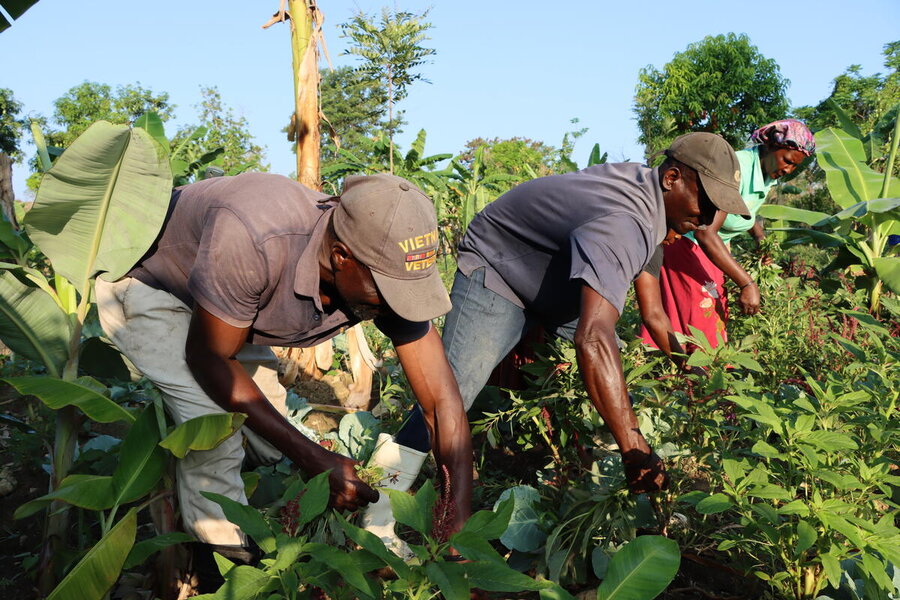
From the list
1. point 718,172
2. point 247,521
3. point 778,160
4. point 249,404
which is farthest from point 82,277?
point 778,160

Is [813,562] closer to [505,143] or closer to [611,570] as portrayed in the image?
[611,570]

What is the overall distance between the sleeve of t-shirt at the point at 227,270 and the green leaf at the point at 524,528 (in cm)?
117

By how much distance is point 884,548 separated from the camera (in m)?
1.67

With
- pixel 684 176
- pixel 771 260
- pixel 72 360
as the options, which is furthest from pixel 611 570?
pixel 771 260

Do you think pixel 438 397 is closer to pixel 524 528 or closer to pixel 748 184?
pixel 524 528

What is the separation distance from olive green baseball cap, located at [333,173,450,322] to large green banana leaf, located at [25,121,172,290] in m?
0.82

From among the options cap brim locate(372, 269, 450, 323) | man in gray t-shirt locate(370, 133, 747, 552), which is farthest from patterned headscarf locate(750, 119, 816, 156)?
cap brim locate(372, 269, 450, 323)

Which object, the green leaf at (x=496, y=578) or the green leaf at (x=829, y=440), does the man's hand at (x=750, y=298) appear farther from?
the green leaf at (x=496, y=578)

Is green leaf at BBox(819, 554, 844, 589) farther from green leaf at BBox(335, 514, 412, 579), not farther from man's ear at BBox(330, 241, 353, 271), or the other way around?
man's ear at BBox(330, 241, 353, 271)

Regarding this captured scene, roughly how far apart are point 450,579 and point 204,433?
895mm

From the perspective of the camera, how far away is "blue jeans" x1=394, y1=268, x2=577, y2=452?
2.95 meters

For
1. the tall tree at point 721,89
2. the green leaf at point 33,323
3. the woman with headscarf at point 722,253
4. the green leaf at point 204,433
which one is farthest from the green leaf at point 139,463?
the tall tree at point 721,89

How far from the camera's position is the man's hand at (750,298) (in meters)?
3.95

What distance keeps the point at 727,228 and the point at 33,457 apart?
391cm
